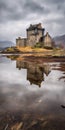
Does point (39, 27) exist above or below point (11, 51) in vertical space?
above

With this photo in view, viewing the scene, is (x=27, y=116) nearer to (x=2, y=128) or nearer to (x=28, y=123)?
→ (x=28, y=123)

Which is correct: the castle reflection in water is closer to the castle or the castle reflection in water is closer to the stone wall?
the castle

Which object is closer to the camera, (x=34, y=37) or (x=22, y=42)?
(x=34, y=37)

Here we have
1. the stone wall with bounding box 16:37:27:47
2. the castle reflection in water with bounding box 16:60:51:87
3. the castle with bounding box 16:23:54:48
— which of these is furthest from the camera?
the stone wall with bounding box 16:37:27:47

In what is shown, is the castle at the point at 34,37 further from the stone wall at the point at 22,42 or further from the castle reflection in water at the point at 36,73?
the castle reflection in water at the point at 36,73

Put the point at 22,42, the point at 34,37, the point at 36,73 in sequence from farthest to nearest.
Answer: the point at 22,42 → the point at 34,37 → the point at 36,73

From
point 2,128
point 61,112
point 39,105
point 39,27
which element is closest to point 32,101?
point 39,105

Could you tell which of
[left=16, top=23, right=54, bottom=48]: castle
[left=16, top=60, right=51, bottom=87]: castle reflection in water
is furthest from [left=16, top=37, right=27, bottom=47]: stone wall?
[left=16, top=60, right=51, bottom=87]: castle reflection in water

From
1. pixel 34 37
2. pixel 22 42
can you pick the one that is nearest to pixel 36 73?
pixel 34 37

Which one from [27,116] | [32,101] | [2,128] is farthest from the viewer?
[32,101]

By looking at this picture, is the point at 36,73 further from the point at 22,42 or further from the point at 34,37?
the point at 22,42

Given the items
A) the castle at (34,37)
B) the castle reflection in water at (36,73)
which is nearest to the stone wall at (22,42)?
the castle at (34,37)

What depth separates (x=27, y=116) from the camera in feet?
30.8

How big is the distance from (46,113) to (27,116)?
1132mm
